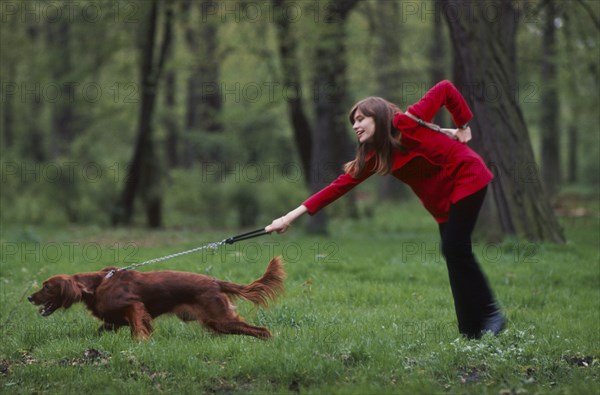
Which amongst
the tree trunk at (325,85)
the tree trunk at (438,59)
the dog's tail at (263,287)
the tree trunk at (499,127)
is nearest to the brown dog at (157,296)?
the dog's tail at (263,287)

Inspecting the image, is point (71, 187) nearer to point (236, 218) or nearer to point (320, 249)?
point (236, 218)

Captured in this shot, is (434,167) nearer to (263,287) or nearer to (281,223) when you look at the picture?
(281,223)

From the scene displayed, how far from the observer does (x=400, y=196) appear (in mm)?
28125

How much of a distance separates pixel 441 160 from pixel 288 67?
10538 mm

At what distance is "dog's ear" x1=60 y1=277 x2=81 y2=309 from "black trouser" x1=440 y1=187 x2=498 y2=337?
301cm

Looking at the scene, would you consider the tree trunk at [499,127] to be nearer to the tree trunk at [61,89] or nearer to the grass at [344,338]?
the grass at [344,338]

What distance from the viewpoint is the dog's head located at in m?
5.94

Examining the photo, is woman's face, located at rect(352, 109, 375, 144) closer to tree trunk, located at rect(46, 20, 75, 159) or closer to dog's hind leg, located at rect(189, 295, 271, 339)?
dog's hind leg, located at rect(189, 295, 271, 339)

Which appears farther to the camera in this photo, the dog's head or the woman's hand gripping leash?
the dog's head

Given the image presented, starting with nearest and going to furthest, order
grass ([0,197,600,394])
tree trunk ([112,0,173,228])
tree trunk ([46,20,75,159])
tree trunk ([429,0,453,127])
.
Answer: grass ([0,197,600,394])
tree trunk ([112,0,173,228])
tree trunk ([429,0,453,127])
tree trunk ([46,20,75,159])

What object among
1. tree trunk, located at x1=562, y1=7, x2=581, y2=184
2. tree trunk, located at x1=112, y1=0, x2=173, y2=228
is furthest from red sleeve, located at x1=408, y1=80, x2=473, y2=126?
tree trunk, located at x1=112, y1=0, x2=173, y2=228

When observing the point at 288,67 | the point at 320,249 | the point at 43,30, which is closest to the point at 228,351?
the point at 320,249

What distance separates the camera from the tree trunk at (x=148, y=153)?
743 inches

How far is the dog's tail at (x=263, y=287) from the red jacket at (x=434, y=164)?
0.70 m
